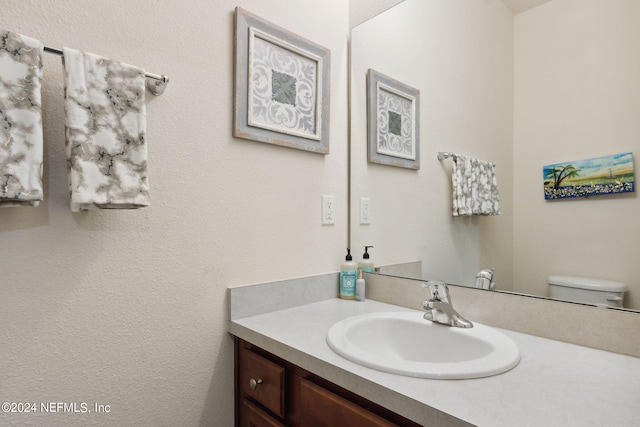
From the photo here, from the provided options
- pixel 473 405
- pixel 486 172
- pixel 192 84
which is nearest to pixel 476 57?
pixel 486 172

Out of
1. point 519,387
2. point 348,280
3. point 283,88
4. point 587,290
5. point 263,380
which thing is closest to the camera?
point 519,387

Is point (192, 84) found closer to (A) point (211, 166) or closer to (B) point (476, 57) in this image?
(A) point (211, 166)

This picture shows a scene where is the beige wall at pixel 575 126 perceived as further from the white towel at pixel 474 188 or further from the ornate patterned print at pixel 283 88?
the ornate patterned print at pixel 283 88

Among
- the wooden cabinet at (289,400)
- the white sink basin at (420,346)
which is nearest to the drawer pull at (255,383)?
the wooden cabinet at (289,400)

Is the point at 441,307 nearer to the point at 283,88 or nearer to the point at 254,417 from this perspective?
the point at 254,417

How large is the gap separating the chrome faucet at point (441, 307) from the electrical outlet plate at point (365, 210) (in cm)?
48

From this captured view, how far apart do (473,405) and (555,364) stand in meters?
0.31

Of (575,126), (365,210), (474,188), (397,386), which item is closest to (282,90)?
(365,210)

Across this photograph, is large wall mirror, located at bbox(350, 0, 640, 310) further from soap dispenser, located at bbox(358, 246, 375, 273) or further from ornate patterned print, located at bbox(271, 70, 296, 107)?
ornate patterned print, located at bbox(271, 70, 296, 107)

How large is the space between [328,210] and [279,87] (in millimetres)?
514

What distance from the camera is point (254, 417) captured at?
3.52ft

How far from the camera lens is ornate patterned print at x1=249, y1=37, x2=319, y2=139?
120 cm

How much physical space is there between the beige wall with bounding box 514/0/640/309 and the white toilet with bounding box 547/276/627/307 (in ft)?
0.06

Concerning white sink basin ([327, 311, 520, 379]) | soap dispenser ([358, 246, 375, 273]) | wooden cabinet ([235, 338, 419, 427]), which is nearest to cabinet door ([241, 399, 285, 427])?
wooden cabinet ([235, 338, 419, 427])
